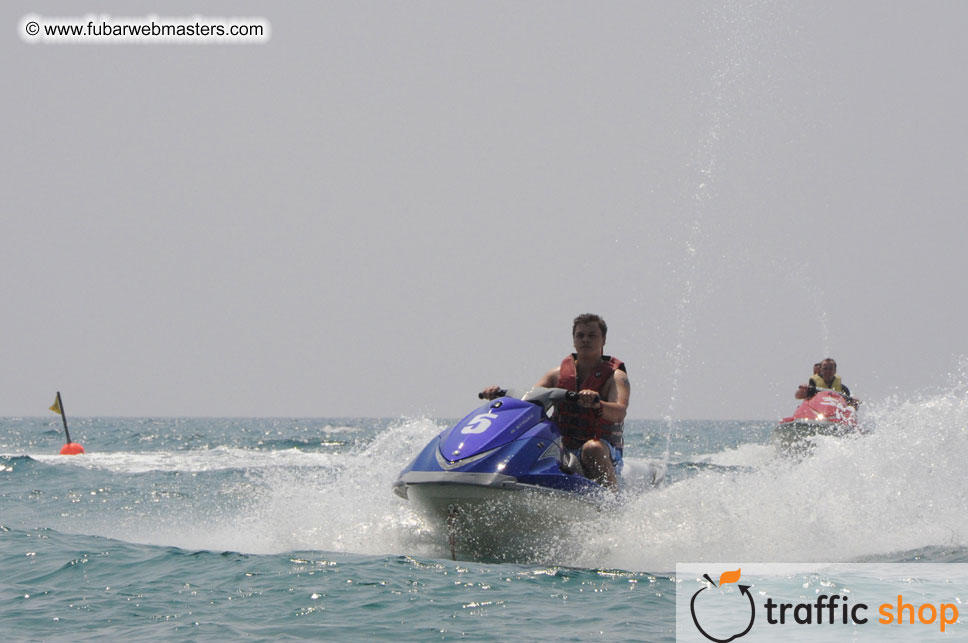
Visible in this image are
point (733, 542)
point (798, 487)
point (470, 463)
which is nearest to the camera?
point (470, 463)

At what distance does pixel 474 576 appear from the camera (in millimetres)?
5516

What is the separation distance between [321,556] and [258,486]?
683cm

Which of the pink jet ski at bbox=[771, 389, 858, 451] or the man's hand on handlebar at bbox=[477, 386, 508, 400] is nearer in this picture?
the man's hand on handlebar at bbox=[477, 386, 508, 400]

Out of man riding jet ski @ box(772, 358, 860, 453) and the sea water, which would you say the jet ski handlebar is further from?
man riding jet ski @ box(772, 358, 860, 453)

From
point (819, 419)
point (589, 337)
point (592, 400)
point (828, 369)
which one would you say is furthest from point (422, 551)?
point (828, 369)

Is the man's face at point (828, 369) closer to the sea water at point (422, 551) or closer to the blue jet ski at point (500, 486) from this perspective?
the sea water at point (422, 551)

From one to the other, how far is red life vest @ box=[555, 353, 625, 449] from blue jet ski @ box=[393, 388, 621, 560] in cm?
41

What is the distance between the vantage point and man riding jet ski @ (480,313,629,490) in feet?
20.7

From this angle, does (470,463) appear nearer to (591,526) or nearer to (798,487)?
(591,526)

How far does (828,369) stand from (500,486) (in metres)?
9.65

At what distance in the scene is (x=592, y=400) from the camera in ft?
20.5

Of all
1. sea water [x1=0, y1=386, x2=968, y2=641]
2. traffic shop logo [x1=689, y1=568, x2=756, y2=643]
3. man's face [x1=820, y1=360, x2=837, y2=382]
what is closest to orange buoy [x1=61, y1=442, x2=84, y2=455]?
sea water [x1=0, y1=386, x2=968, y2=641]

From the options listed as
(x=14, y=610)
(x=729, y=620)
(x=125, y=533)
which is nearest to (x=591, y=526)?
(x=729, y=620)

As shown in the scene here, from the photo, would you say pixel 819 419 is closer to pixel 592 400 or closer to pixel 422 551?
pixel 592 400
